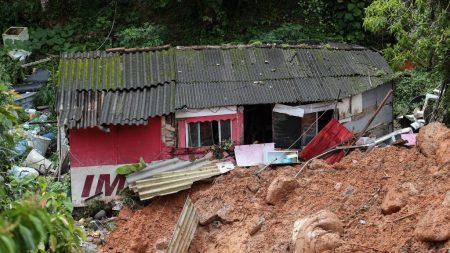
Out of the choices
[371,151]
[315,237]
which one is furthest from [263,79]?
[315,237]

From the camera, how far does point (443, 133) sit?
369 inches

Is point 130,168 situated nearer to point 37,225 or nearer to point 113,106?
point 113,106

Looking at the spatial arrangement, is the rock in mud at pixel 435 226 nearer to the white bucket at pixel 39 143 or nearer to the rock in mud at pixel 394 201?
the rock in mud at pixel 394 201

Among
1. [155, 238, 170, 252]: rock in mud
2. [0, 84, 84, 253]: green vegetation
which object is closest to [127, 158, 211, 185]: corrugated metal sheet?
[155, 238, 170, 252]: rock in mud

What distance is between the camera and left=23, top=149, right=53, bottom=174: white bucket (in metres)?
13.0

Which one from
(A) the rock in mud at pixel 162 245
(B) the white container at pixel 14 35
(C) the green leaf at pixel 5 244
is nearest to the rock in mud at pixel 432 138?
(A) the rock in mud at pixel 162 245

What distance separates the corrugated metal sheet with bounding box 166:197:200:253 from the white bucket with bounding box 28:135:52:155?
18.1 ft

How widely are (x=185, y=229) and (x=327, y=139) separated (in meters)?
3.67

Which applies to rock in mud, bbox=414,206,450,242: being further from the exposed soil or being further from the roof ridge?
the roof ridge

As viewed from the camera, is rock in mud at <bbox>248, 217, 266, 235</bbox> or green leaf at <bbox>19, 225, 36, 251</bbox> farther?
rock in mud at <bbox>248, 217, 266, 235</bbox>

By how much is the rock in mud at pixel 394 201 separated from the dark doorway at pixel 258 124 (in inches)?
192

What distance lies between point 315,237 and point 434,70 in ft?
16.9

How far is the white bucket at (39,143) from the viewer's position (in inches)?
536

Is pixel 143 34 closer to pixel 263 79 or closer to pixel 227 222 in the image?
pixel 263 79
